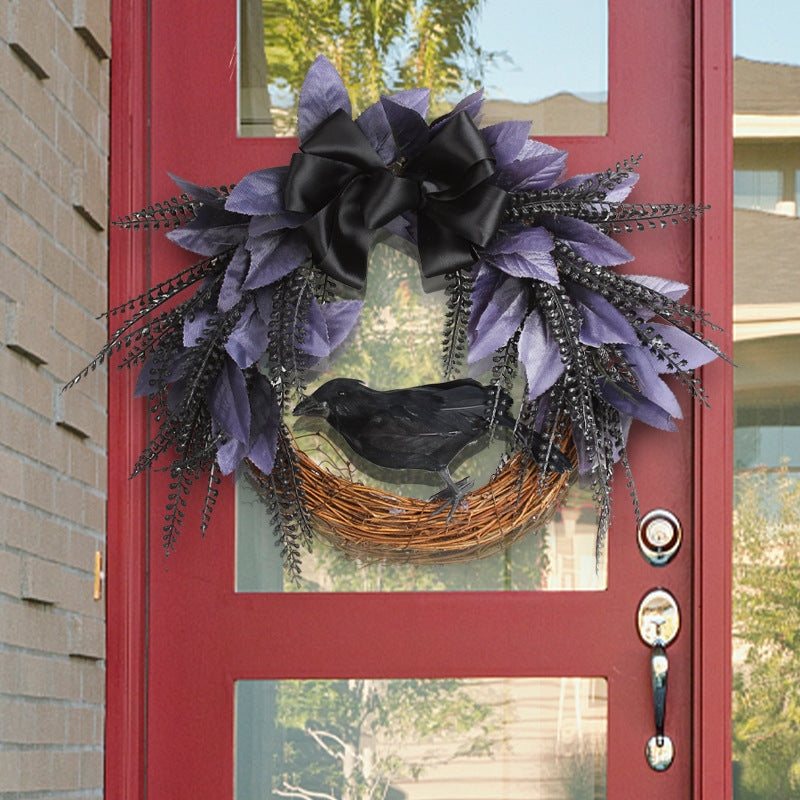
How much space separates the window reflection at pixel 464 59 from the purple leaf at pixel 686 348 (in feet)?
1.31

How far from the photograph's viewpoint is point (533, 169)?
1.57 meters

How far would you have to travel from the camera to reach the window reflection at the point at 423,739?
5.43 feet

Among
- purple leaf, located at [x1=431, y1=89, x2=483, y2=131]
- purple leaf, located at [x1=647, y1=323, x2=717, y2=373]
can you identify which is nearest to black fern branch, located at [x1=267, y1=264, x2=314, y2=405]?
purple leaf, located at [x1=431, y1=89, x2=483, y2=131]

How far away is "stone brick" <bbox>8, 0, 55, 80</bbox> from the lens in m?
1.41

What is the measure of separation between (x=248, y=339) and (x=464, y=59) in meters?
0.63

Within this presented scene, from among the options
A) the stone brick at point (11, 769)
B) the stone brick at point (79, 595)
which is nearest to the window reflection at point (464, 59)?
the stone brick at point (79, 595)

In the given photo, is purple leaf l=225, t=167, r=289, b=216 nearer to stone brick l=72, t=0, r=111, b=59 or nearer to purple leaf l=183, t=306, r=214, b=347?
purple leaf l=183, t=306, r=214, b=347

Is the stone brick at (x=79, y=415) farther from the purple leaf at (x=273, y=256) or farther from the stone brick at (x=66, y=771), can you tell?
the stone brick at (x=66, y=771)

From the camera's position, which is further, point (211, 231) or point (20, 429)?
point (211, 231)

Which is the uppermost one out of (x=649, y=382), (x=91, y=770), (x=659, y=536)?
(x=649, y=382)

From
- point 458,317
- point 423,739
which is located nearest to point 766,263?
point 458,317

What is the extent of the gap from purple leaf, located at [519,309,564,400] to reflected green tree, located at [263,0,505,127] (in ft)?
1.52

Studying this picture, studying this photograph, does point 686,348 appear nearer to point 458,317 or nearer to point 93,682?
point 458,317

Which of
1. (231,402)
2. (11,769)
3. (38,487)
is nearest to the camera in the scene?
(11,769)
